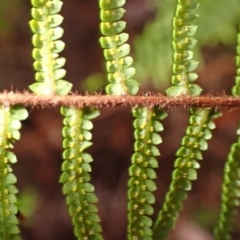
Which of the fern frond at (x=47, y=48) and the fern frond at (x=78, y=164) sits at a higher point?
the fern frond at (x=47, y=48)

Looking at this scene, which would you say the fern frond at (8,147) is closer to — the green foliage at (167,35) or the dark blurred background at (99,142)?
the green foliage at (167,35)

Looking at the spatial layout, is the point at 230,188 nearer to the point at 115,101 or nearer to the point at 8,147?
the point at 115,101

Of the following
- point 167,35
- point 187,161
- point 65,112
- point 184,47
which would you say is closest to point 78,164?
point 65,112

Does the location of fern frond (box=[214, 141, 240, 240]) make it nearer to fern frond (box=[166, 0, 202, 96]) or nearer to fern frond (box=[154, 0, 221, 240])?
fern frond (box=[154, 0, 221, 240])

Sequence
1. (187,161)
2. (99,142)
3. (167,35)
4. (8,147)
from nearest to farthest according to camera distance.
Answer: (8,147) → (187,161) → (167,35) → (99,142)

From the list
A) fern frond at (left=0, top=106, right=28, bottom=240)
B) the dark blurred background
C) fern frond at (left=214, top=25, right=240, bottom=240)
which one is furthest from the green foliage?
fern frond at (left=0, top=106, right=28, bottom=240)

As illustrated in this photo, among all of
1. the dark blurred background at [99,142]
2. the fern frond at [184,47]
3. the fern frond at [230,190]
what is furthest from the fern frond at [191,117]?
the dark blurred background at [99,142]
